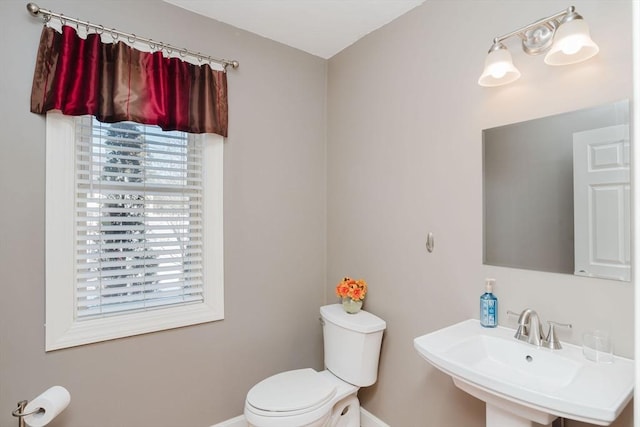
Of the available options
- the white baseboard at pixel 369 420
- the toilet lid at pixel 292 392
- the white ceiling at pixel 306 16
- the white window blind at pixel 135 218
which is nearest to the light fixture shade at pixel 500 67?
the white ceiling at pixel 306 16

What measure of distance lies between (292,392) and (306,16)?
7.03 feet

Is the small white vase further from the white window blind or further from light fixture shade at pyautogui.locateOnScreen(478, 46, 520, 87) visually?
light fixture shade at pyautogui.locateOnScreen(478, 46, 520, 87)

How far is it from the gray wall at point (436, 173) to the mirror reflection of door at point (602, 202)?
2.7 inches

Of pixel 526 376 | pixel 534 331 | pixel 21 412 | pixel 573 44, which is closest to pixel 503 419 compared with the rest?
pixel 526 376

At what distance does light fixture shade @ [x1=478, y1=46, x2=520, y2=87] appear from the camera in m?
1.35

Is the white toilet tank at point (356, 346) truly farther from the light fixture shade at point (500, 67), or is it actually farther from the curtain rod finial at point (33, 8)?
the curtain rod finial at point (33, 8)

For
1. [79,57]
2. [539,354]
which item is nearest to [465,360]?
[539,354]

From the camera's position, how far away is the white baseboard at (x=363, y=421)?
6.66 feet

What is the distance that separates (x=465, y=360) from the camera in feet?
4.29

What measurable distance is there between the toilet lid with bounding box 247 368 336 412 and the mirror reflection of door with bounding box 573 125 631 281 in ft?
4.32

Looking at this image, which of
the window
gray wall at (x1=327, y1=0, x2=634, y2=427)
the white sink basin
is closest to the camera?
the white sink basin

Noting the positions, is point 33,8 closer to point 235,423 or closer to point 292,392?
point 292,392

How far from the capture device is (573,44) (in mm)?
1138

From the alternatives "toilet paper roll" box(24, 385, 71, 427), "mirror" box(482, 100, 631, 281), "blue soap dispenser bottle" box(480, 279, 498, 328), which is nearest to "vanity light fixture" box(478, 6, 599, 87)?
"mirror" box(482, 100, 631, 281)
